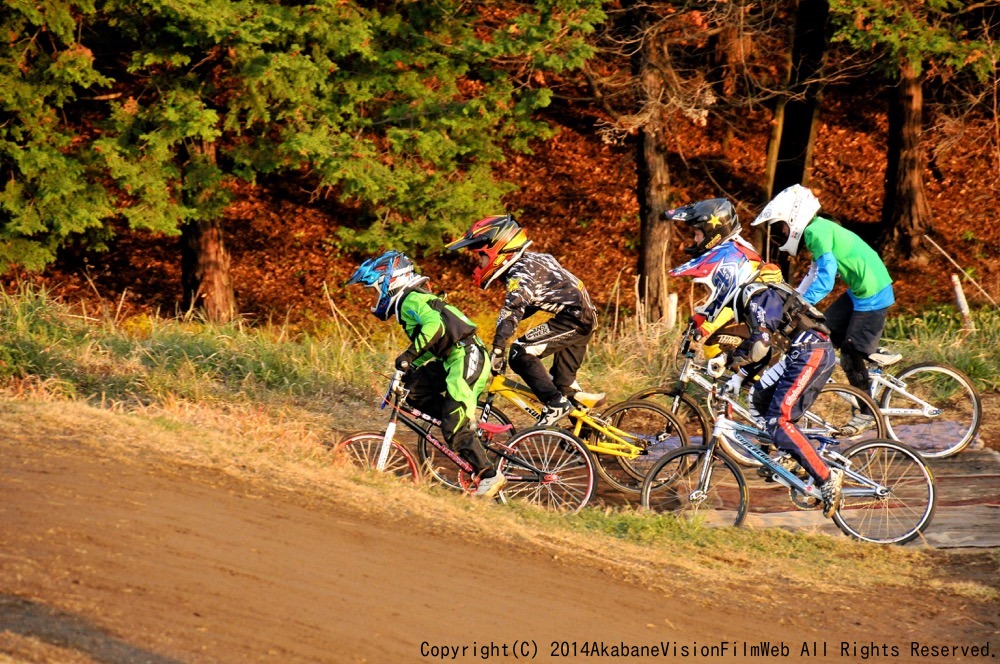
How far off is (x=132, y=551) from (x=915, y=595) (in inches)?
198

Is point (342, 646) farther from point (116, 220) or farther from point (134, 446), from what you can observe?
point (116, 220)

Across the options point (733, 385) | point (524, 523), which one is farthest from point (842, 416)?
point (524, 523)

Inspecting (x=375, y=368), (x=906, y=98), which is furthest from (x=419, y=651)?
(x=906, y=98)

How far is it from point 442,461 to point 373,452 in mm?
1454

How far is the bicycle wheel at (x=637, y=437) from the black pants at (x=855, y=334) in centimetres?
183

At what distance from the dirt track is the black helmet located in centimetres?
364

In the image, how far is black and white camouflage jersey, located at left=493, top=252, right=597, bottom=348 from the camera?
10930 mm

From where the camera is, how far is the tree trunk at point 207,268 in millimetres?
20484

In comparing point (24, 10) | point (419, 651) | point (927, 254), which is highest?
point (24, 10)

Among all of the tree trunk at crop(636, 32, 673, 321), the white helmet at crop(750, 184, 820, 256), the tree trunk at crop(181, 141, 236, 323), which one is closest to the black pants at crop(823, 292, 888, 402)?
the white helmet at crop(750, 184, 820, 256)

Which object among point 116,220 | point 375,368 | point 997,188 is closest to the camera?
point 375,368

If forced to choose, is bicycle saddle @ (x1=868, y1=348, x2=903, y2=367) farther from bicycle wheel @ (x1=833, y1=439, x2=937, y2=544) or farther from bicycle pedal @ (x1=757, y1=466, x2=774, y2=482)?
bicycle pedal @ (x1=757, y1=466, x2=774, y2=482)

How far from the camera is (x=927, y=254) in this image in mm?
23281

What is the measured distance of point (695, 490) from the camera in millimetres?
9625
